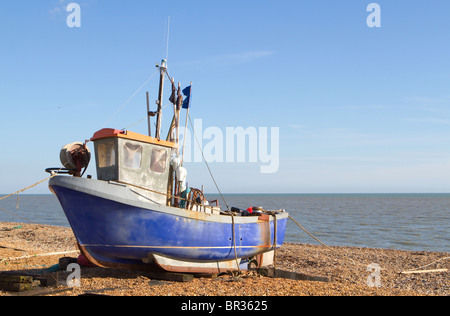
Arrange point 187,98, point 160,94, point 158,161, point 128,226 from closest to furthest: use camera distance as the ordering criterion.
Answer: point 128,226 < point 158,161 < point 160,94 < point 187,98

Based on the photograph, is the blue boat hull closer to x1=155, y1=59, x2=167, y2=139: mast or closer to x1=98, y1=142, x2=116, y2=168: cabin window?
x1=98, y1=142, x2=116, y2=168: cabin window

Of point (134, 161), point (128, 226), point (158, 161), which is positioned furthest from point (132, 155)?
point (128, 226)

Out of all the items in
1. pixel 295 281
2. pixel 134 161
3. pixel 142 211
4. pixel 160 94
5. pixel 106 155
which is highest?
pixel 160 94

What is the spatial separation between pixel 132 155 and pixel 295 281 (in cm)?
607

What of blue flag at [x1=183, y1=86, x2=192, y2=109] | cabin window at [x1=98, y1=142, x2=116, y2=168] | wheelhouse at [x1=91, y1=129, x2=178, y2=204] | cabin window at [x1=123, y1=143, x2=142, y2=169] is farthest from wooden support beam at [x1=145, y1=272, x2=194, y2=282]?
blue flag at [x1=183, y1=86, x2=192, y2=109]

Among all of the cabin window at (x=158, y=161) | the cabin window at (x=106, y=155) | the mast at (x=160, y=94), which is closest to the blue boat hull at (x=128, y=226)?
the cabin window at (x=106, y=155)

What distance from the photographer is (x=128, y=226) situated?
10406 millimetres

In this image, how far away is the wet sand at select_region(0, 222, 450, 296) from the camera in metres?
9.77

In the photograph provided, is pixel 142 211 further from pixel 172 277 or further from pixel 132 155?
pixel 172 277

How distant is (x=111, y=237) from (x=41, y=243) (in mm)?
15890

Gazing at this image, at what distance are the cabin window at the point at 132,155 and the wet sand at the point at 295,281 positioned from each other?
326cm

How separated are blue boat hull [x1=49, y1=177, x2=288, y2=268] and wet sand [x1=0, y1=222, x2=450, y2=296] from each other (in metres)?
0.78
